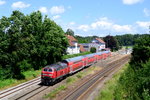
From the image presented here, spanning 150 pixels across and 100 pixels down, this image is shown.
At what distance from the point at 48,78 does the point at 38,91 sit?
3274 millimetres

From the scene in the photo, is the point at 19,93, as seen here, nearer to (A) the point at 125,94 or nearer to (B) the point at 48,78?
(B) the point at 48,78

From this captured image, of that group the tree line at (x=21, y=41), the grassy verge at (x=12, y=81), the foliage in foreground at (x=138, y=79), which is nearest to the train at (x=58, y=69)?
the grassy verge at (x=12, y=81)

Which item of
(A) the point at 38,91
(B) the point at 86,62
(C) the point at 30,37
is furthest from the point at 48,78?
(B) the point at 86,62

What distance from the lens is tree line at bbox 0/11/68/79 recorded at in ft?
112

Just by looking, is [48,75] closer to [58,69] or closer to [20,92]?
[58,69]

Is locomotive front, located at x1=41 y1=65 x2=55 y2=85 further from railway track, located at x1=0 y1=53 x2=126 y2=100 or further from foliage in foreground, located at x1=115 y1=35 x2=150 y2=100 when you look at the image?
foliage in foreground, located at x1=115 y1=35 x2=150 y2=100

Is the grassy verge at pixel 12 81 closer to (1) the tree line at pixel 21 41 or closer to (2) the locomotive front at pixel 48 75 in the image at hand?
(1) the tree line at pixel 21 41

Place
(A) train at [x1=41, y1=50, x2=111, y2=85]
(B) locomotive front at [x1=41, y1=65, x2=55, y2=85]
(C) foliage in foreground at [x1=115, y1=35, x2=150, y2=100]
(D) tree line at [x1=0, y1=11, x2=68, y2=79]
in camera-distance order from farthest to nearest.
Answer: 1. (D) tree line at [x1=0, y1=11, x2=68, y2=79]
2. (A) train at [x1=41, y1=50, x2=111, y2=85]
3. (B) locomotive front at [x1=41, y1=65, x2=55, y2=85]
4. (C) foliage in foreground at [x1=115, y1=35, x2=150, y2=100]

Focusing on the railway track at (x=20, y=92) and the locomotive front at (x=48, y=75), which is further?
the locomotive front at (x=48, y=75)

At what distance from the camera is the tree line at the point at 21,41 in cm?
3400

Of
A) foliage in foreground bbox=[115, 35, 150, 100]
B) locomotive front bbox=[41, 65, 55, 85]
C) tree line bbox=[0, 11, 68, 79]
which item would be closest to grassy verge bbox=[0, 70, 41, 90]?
tree line bbox=[0, 11, 68, 79]

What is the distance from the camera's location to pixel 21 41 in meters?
33.7

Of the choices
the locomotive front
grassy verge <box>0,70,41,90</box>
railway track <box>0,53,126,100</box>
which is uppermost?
the locomotive front

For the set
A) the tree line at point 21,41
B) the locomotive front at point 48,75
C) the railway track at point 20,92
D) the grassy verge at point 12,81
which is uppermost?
the tree line at point 21,41
